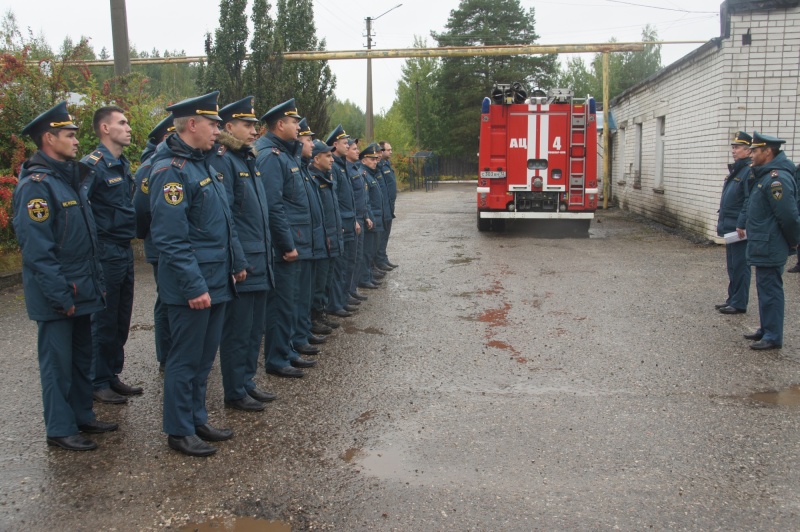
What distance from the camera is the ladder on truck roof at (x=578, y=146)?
14805 mm

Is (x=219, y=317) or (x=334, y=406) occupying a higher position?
(x=219, y=317)

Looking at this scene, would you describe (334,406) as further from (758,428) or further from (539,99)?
(539,99)

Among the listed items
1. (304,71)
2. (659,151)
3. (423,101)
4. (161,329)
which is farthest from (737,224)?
(423,101)

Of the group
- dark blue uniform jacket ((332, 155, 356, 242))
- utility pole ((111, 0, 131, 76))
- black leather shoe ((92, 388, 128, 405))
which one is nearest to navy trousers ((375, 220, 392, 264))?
dark blue uniform jacket ((332, 155, 356, 242))

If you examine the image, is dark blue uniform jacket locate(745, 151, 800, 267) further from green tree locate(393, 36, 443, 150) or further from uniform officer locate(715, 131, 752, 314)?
green tree locate(393, 36, 443, 150)

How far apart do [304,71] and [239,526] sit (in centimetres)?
2288

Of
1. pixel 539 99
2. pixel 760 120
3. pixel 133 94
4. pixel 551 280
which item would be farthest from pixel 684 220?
pixel 133 94

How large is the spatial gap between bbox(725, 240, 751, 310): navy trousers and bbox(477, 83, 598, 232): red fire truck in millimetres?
7044

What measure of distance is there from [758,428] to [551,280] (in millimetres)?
5607

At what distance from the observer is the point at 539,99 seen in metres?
15.0

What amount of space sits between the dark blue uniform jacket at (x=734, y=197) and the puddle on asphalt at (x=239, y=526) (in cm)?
636

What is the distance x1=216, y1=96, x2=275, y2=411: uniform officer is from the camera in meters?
4.93

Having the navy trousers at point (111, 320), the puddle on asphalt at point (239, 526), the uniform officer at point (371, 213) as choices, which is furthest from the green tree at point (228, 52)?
the puddle on asphalt at point (239, 526)

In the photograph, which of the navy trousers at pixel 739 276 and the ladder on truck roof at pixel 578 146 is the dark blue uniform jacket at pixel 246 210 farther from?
the ladder on truck roof at pixel 578 146
